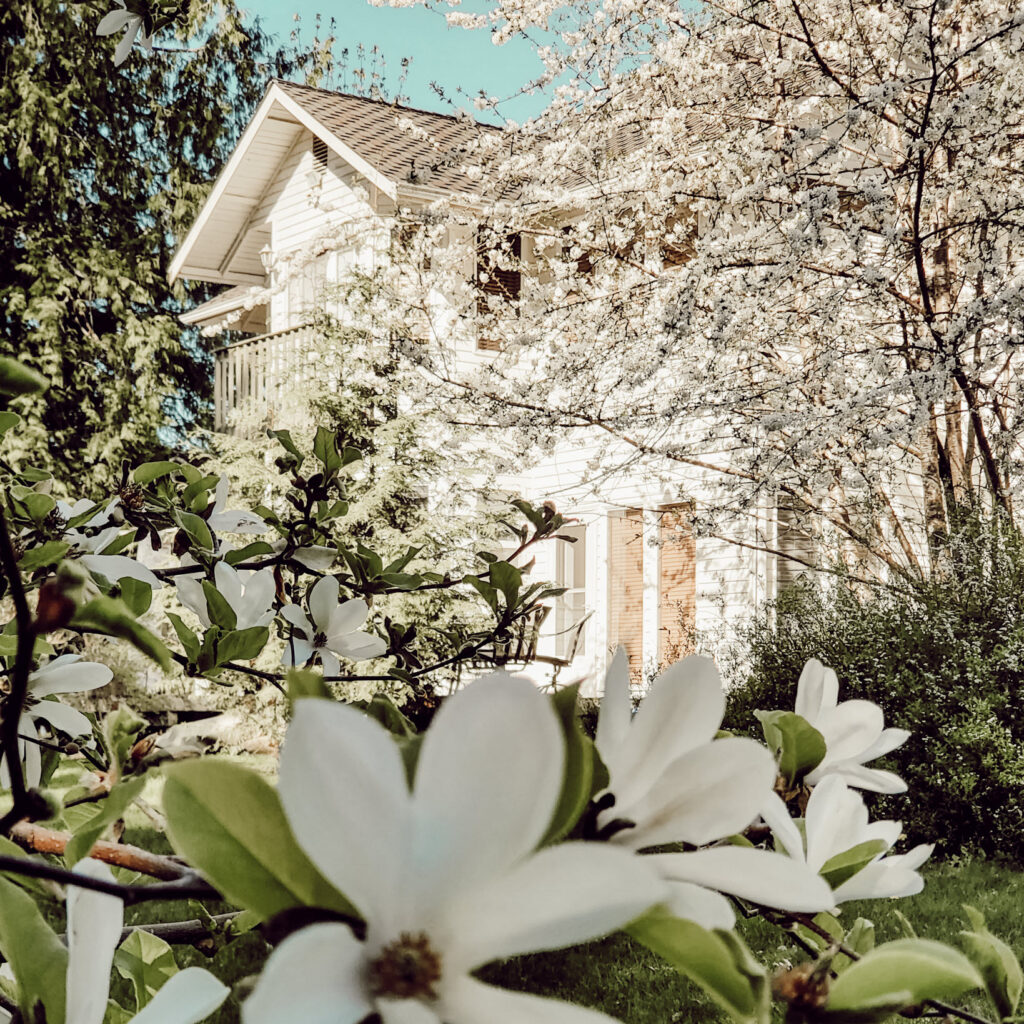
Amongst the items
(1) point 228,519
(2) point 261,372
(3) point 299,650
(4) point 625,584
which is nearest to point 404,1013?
(3) point 299,650

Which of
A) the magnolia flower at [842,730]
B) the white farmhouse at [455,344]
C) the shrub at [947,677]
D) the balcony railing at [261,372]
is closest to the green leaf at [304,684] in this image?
the magnolia flower at [842,730]

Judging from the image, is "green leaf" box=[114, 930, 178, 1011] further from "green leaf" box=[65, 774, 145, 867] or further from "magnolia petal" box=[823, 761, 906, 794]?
"magnolia petal" box=[823, 761, 906, 794]

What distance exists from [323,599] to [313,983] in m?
0.68

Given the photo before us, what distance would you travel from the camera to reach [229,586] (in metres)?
0.89

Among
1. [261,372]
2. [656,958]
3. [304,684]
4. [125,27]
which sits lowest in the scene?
[656,958]

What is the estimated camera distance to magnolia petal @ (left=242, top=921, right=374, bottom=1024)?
244 mm

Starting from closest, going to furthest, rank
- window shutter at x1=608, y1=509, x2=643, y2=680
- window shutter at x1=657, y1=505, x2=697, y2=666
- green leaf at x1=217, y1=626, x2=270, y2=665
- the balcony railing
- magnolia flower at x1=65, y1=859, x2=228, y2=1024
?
1. magnolia flower at x1=65, y1=859, x2=228, y2=1024
2. green leaf at x1=217, y1=626, x2=270, y2=665
3. window shutter at x1=657, y1=505, x2=697, y2=666
4. the balcony railing
5. window shutter at x1=608, y1=509, x2=643, y2=680

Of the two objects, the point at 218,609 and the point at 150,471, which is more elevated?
the point at 150,471

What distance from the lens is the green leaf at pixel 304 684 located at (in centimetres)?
37

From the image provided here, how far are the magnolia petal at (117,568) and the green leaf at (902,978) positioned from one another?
0.71 m

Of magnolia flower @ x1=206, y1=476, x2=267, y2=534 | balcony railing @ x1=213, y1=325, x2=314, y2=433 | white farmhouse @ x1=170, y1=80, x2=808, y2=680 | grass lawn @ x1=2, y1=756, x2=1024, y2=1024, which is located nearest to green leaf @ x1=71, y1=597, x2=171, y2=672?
magnolia flower @ x1=206, y1=476, x2=267, y2=534

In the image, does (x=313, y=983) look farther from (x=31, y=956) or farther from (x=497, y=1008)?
(x=31, y=956)

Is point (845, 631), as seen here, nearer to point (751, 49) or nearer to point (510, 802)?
point (751, 49)

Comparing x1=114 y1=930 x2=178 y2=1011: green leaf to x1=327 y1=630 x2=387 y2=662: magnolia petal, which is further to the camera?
x1=327 y1=630 x2=387 y2=662: magnolia petal
